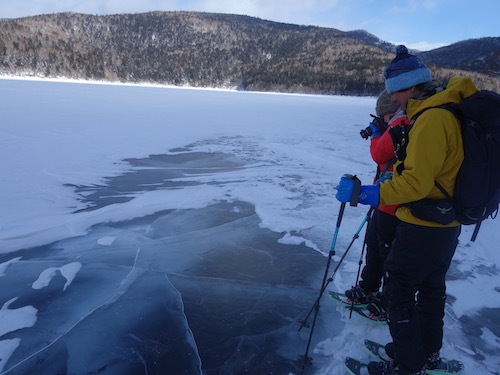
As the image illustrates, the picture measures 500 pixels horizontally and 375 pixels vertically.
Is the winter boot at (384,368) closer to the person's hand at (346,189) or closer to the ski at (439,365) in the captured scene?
the ski at (439,365)

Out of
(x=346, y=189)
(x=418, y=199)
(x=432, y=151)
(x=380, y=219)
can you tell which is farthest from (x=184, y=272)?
(x=432, y=151)

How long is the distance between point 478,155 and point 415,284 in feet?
2.36

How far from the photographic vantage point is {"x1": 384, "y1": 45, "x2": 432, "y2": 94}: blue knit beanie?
1.82 metres

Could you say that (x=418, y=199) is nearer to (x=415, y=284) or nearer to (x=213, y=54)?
(x=415, y=284)

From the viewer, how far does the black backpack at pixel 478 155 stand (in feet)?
5.09

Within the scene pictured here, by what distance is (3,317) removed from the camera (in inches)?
106

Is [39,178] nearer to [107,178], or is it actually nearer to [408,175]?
[107,178]

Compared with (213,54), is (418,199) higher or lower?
lower

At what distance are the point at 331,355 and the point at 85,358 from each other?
1.61m

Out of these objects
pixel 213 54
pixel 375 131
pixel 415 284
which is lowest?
pixel 415 284

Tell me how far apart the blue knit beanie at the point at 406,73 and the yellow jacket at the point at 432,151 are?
0.49 ft

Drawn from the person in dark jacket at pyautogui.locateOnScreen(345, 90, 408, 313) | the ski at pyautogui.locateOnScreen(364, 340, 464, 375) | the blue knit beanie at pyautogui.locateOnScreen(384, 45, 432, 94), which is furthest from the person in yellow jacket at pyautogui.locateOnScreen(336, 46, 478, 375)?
the person in dark jacket at pyautogui.locateOnScreen(345, 90, 408, 313)

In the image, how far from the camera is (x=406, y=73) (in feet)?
6.01

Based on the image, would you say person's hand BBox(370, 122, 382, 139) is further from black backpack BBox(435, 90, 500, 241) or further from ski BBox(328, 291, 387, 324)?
ski BBox(328, 291, 387, 324)
